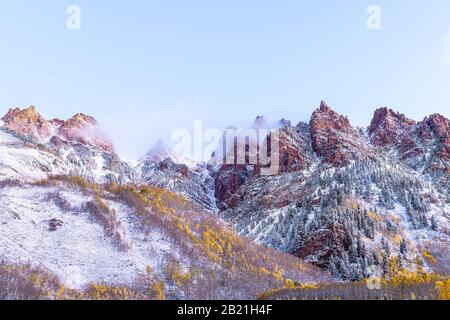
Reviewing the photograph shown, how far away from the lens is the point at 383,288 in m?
164

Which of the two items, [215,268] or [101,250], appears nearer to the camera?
[101,250]

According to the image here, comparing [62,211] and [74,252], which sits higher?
[62,211]

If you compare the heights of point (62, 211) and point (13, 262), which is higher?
point (62, 211)

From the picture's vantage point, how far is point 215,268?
19275 cm

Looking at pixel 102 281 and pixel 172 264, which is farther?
pixel 172 264
